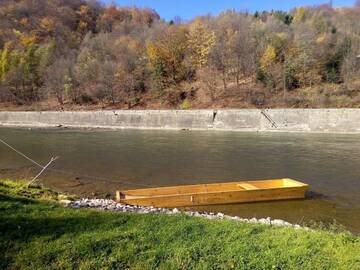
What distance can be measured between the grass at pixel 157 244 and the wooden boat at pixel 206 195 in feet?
22.2

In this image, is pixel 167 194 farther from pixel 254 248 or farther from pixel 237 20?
pixel 237 20

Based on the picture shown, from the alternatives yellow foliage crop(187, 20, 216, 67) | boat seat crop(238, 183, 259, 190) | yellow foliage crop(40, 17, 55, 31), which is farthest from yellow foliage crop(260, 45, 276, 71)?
yellow foliage crop(40, 17, 55, 31)

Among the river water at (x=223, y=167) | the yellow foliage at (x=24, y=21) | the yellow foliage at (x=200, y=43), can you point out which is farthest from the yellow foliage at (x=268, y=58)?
the yellow foliage at (x=24, y=21)

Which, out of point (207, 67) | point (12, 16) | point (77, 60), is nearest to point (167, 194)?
point (207, 67)

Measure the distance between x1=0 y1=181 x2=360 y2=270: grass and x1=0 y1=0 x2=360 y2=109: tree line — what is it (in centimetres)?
4493

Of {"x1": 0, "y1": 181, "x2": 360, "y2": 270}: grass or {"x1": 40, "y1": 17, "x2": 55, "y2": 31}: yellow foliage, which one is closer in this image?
{"x1": 0, "y1": 181, "x2": 360, "y2": 270}: grass

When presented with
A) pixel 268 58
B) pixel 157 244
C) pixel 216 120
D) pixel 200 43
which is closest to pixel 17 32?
pixel 200 43

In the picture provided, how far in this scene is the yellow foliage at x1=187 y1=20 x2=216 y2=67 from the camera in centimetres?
7331

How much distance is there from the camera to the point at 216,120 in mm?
47062

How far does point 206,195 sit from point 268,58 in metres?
53.8

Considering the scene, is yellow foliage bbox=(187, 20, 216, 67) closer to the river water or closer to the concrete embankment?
the concrete embankment

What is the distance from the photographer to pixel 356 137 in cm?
3525

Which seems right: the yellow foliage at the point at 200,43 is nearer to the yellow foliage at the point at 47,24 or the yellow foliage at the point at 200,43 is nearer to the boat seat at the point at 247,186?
the boat seat at the point at 247,186

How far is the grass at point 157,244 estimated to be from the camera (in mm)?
5715
